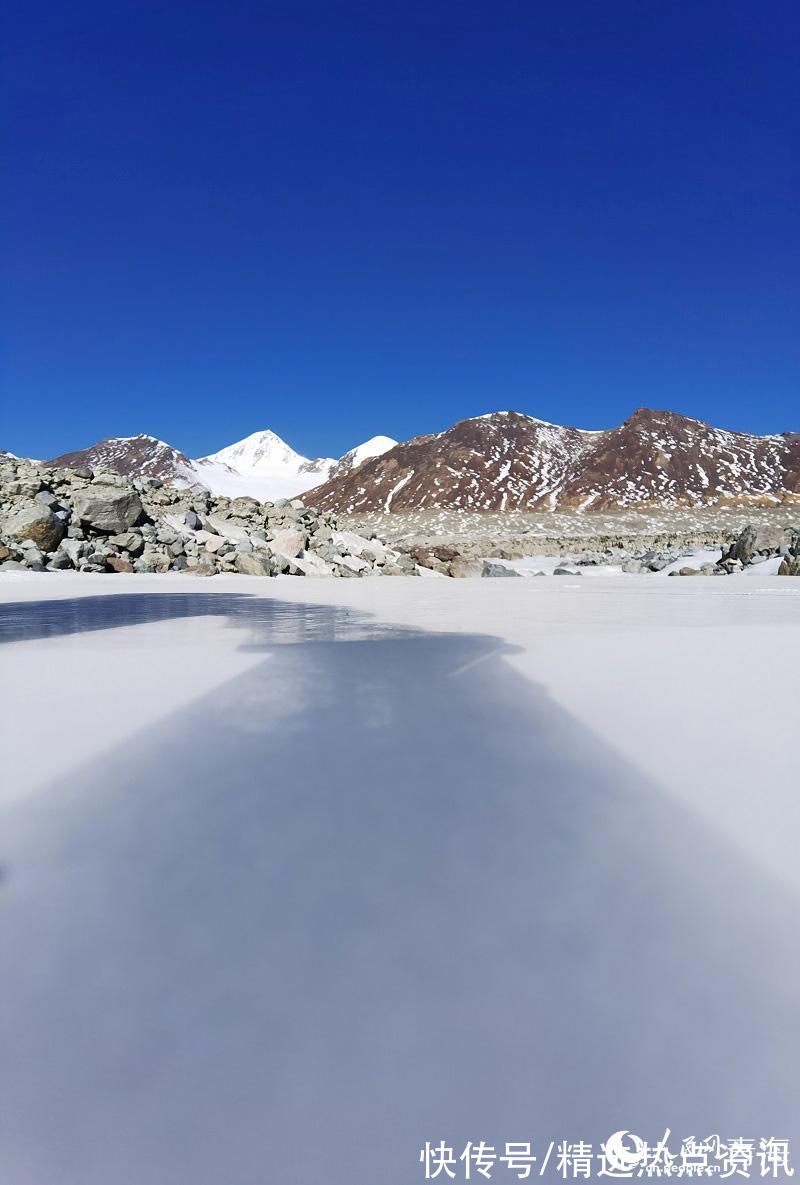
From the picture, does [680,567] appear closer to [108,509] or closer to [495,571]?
[495,571]

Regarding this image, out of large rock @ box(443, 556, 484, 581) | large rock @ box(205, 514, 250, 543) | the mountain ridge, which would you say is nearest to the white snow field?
large rock @ box(205, 514, 250, 543)

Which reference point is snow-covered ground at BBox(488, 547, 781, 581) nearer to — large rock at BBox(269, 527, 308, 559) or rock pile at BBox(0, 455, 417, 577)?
rock pile at BBox(0, 455, 417, 577)

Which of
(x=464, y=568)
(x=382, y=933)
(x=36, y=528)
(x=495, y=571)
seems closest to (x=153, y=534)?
(x=36, y=528)

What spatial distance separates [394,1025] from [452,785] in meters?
0.85

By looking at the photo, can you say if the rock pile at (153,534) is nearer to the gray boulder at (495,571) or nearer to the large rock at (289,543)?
the large rock at (289,543)

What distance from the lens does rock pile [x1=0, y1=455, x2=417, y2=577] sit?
12.8m

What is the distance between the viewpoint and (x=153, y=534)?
14938mm

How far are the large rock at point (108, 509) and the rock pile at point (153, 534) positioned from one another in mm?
22

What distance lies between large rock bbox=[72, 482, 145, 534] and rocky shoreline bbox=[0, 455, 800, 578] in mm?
22

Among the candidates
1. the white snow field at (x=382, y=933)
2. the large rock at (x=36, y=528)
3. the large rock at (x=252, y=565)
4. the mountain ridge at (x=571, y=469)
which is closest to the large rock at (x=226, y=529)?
the large rock at (x=252, y=565)

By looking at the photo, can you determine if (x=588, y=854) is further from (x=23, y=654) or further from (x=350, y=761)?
(x=23, y=654)

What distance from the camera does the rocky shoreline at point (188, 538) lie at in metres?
12.9

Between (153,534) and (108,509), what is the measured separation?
1114 mm

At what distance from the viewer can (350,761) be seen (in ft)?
6.29
